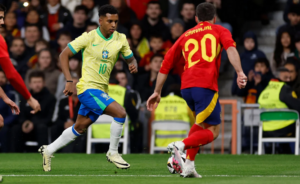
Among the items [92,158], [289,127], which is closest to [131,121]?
[92,158]

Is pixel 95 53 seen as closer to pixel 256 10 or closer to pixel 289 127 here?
pixel 289 127

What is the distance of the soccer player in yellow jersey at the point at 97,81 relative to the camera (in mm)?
8328

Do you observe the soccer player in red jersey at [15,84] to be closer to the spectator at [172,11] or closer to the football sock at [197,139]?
the football sock at [197,139]

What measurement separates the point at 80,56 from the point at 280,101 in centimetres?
465

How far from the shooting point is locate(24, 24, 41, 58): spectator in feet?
50.2

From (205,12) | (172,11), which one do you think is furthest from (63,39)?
(205,12)

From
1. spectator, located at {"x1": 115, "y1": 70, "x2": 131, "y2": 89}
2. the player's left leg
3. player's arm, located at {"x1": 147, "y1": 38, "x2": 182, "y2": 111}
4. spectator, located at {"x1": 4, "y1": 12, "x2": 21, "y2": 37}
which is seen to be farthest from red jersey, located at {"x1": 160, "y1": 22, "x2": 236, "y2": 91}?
spectator, located at {"x1": 4, "y1": 12, "x2": 21, "y2": 37}

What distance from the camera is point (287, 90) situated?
12.6 m

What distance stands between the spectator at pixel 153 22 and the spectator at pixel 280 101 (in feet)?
10.2

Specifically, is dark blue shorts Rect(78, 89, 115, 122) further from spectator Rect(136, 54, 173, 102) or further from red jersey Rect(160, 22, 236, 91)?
spectator Rect(136, 54, 173, 102)

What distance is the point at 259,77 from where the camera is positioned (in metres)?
13.6

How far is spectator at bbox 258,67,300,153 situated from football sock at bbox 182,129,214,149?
19.0ft

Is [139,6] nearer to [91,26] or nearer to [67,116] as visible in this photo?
[91,26]

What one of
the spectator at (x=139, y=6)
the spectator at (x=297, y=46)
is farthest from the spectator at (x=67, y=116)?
the spectator at (x=297, y=46)
